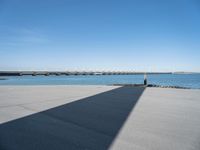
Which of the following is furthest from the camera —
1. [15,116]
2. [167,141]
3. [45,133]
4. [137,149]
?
[15,116]

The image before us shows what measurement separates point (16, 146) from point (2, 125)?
4.04ft

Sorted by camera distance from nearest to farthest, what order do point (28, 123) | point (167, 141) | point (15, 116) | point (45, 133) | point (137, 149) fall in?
point (137, 149)
point (167, 141)
point (45, 133)
point (28, 123)
point (15, 116)

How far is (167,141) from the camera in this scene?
2812 mm

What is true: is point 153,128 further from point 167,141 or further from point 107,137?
point 107,137

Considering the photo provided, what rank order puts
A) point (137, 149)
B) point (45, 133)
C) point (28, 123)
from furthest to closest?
point (28, 123)
point (45, 133)
point (137, 149)

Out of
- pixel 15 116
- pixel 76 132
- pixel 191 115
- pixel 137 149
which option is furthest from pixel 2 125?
pixel 191 115

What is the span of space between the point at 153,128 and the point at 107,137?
997mm

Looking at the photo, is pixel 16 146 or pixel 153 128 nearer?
pixel 16 146

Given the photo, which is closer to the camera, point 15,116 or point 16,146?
point 16,146

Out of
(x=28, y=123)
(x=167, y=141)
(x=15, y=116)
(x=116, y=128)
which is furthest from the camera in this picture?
(x=15, y=116)

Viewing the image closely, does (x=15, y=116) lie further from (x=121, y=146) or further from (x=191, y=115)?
(x=191, y=115)

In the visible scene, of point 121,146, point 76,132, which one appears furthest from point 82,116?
point 121,146

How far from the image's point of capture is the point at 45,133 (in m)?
3.14

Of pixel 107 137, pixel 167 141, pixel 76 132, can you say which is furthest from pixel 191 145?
pixel 76 132
